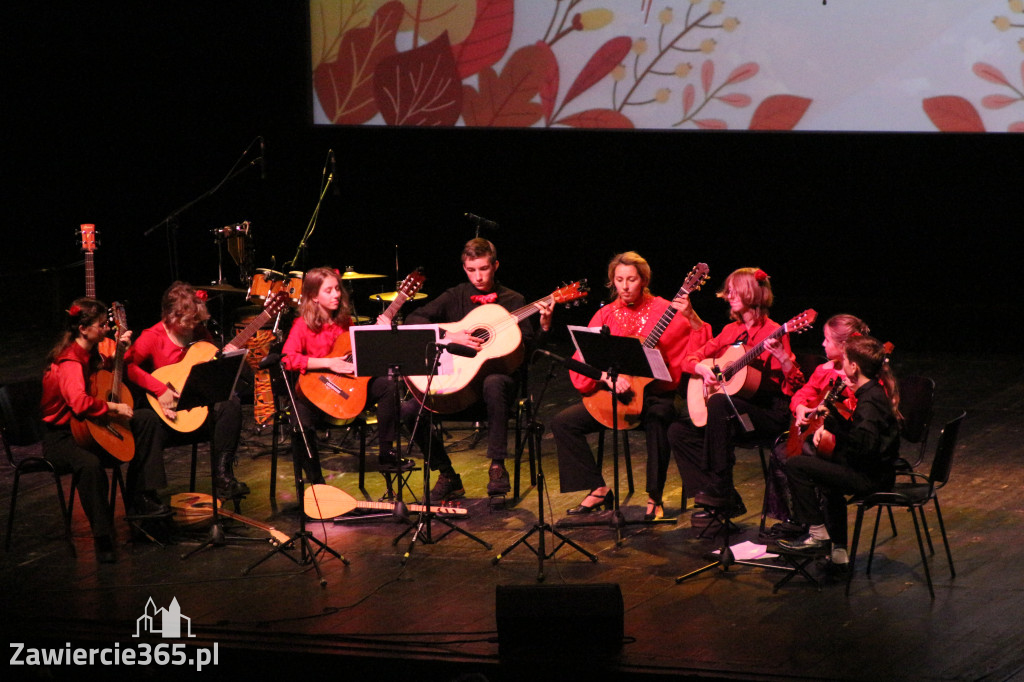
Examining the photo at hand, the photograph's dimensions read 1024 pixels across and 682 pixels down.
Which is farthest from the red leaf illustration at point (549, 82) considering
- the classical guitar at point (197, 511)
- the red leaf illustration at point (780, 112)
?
the classical guitar at point (197, 511)

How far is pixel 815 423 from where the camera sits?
539 cm

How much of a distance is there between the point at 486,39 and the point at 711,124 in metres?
1.96

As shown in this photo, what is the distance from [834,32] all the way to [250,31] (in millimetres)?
4945

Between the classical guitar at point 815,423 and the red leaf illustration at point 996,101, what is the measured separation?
4.35 metres

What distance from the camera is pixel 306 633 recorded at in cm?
471

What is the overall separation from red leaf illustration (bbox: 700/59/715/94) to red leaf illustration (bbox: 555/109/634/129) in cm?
67

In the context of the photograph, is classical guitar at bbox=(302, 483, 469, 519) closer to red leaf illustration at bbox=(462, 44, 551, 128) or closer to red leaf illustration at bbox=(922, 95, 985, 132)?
red leaf illustration at bbox=(462, 44, 551, 128)

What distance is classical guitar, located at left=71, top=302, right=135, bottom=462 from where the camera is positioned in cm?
579

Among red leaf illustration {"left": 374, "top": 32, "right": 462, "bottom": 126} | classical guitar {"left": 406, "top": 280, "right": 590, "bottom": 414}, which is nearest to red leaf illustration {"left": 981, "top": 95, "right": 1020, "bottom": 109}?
red leaf illustration {"left": 374, "top": 32, "right": 462, "bottom": 126}

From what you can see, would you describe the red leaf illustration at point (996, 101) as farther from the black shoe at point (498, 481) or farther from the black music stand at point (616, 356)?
the black shoe at point (498, 481)

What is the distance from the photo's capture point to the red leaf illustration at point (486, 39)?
32.1 feet

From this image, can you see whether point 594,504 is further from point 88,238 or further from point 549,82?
point 549,82

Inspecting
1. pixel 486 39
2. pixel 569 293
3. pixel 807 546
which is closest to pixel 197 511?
pixel 569 293

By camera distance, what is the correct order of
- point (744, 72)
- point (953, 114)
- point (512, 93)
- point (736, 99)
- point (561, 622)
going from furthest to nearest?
point (512, 93)
point (736, 99)
point (744, 72)
point (953, 114)
point (561, 622)
